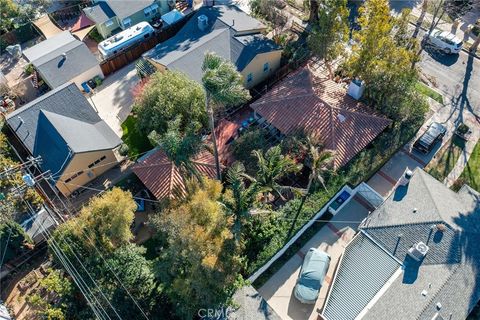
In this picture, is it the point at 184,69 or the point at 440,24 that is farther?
the point at 440,24

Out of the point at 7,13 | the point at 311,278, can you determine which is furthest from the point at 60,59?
the point at 311,278

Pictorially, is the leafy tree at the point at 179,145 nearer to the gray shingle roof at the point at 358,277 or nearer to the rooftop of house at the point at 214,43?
the rooftop of house at the point at 214,43

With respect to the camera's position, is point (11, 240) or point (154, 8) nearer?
point (11, 240)

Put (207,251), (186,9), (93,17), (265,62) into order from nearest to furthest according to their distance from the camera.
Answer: (207,251), (265,62), (93,17), (186,9)

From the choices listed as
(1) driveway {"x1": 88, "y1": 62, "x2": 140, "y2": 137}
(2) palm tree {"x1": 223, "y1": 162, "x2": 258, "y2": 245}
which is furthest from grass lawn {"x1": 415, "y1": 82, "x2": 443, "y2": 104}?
(1) driveway {"x1": 88, "y1": 62, "x2": 140, "y2": 137}

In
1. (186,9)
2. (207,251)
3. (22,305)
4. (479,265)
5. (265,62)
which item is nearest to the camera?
(207,251)

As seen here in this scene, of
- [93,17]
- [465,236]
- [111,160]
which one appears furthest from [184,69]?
[465,236]

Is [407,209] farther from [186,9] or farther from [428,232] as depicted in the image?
[186,9]

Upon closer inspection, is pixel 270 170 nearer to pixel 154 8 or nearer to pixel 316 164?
pixel 316 164
